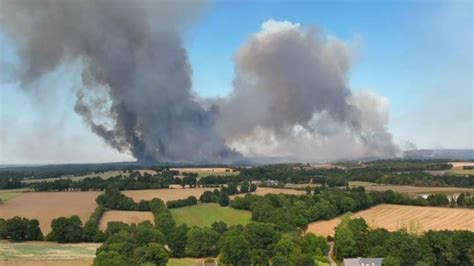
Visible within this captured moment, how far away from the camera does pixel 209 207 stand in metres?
66.1

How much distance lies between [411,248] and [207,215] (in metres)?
28.4

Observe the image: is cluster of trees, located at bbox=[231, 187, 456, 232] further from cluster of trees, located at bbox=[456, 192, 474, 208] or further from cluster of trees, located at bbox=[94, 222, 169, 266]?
cluster of trees, located at bbox=[94, 222, 169, 266]

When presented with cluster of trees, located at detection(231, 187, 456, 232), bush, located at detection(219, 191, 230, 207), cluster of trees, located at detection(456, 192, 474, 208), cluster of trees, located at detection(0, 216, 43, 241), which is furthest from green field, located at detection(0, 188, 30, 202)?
cluster of trees, located at detection(456, 192, 474, 208)

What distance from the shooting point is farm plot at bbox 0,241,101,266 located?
36375 millimetres

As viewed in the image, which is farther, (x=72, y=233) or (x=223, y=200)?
(x=223, y=200)

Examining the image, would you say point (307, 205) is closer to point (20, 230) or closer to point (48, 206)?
point (20, 230)

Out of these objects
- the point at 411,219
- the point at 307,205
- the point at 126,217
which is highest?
the point at 307,205

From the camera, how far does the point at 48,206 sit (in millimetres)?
65875

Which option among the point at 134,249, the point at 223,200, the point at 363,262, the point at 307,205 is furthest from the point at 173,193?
the point at 363,262

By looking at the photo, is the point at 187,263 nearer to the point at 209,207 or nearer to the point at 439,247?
the point at 439,247

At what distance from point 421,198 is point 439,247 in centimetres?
3150

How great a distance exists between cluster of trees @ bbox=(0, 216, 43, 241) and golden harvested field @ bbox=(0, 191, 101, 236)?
1624 millimetres

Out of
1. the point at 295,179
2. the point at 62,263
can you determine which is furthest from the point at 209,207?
the point at 295,179

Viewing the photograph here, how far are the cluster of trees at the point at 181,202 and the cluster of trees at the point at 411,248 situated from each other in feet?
96.7
